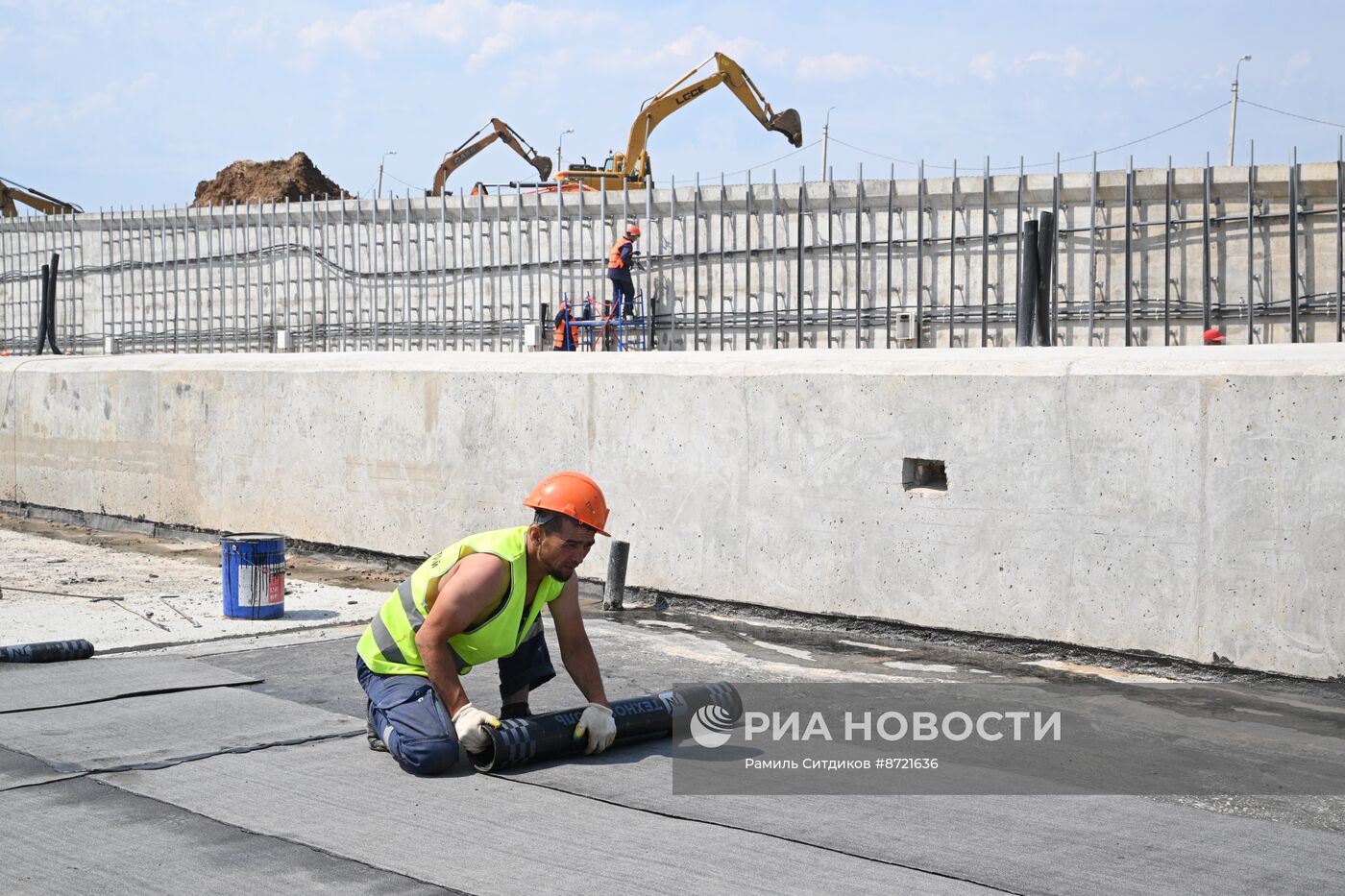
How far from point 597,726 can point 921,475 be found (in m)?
3.55

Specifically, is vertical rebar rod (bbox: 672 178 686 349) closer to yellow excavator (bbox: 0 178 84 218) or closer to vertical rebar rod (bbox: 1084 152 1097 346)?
vertical rebar rod (bbox: 1084 152 1097 346)

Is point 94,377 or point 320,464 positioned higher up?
point 94,377

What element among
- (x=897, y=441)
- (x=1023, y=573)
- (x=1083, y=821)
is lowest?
(x=1083, y=821)

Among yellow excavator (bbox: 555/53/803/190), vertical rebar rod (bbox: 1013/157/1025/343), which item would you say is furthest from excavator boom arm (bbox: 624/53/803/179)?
vertical rebar rod (bbox: 1013/157/1025/343)

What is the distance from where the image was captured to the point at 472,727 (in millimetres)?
5195

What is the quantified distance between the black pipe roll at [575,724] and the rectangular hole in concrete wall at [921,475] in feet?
8.35

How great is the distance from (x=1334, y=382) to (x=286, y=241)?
1560cm

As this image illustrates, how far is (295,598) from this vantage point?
976cm

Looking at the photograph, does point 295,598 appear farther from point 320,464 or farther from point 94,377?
point 94,377

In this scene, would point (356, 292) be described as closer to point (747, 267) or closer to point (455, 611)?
point (747, 267)

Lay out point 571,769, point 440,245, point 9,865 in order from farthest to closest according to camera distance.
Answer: point 440,245 < point 571,769 < point 9,865

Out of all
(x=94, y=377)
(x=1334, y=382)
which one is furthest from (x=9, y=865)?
(x=94, y=377)

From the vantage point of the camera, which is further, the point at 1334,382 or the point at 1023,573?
the point at 1023,573

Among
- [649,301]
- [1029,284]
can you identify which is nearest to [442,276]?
[649,301]
